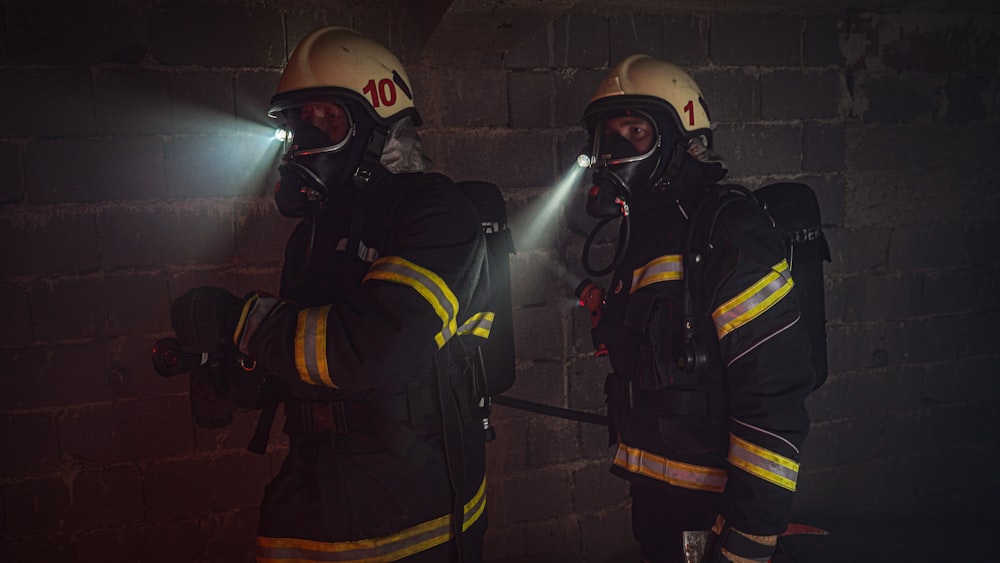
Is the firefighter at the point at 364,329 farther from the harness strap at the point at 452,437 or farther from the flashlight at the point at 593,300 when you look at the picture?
the flashlight at the point at 593,300

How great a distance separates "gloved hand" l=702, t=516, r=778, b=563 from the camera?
71.1 inches

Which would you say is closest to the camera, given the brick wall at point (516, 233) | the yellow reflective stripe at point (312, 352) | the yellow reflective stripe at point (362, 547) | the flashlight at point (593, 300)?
the yellow reflective stripe at point (312, 352)

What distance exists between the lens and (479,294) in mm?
1894

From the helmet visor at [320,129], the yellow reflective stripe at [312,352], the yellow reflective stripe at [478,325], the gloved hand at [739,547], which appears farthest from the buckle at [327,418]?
the gloved hand at [739,547]

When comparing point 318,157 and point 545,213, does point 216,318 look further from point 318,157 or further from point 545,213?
point 545,213

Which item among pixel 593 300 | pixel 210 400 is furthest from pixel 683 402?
pixel 210 400

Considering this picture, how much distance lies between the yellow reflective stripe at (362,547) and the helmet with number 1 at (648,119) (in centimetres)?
129

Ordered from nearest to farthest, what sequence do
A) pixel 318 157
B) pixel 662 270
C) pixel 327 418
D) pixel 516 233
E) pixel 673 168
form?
pixel 327 418 < pixel 318 157 < pixel 662 270 < pixel 673 168 < pixel 516 233

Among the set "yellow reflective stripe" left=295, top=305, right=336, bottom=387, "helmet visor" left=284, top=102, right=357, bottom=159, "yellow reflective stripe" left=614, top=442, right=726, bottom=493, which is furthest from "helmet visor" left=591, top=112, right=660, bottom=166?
"yellow reflective stripe" left=295, top=305, right=336, bottom=387

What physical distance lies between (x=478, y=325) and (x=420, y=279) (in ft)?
1.32

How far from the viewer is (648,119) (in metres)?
2.29

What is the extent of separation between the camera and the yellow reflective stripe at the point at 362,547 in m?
1.78

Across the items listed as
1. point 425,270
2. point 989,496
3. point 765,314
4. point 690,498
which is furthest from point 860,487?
point 425,270

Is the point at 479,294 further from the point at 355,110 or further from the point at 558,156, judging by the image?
the point at 558,156
